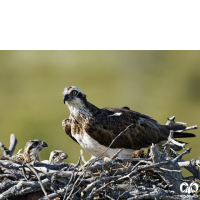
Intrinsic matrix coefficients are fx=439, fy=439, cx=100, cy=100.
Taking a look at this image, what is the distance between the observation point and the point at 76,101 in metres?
8.43

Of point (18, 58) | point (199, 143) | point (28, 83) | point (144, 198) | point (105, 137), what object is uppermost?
point (18, 58)

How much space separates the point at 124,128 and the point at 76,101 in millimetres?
1075

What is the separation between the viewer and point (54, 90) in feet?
67.2

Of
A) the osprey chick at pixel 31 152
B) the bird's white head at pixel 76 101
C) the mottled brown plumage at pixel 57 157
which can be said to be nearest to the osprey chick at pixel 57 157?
the mottled brown plumage at pixel 57 157

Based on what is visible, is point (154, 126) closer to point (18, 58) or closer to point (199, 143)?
point (199, 143)

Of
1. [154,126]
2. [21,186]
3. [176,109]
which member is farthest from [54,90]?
[21,186]

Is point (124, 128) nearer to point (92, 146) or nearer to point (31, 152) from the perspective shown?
point (92, 146)

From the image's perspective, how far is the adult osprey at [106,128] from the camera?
8359mm

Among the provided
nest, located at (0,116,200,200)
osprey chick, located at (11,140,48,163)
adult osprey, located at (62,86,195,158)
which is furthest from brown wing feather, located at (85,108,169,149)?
nest, located at (0,116,200,200)

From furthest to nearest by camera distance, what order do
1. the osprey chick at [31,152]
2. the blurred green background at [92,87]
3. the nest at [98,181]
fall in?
the blurred green background at [92,87] → the osprey chick at [31,152] → the nest at [98,181]

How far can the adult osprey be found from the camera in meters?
8.36

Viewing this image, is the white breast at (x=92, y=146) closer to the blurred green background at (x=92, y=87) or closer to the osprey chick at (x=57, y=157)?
the osprey chick at (x=57, y=157)

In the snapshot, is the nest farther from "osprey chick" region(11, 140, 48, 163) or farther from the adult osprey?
"osprey chick" region(11, 140, 48, 163)

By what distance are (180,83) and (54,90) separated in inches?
241
